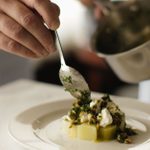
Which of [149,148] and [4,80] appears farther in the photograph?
[4,80]

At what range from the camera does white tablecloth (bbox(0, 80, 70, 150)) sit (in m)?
0.94

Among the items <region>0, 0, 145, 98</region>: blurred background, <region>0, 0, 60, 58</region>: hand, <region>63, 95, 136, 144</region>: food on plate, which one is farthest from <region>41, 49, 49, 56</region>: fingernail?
<region>0, 0, 145, 98</region>: blurred background

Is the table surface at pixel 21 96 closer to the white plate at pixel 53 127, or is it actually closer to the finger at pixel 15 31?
the white plate at pixel 53 127

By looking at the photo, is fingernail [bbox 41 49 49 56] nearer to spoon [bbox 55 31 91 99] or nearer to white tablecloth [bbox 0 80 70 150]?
spoon [bbox 55 31 91 99]

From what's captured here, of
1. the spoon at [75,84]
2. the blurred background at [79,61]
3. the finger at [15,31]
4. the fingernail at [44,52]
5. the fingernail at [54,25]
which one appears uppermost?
the fingernail at [54,25]

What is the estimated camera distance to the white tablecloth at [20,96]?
37.2 inches

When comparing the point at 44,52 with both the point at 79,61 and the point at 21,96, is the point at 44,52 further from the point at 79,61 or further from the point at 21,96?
the point at 79,61

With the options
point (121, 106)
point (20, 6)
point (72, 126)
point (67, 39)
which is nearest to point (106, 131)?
point (72, 126)

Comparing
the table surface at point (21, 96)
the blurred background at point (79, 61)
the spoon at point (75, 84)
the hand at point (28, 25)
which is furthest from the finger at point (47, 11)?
the blurred background at point (79, 61)

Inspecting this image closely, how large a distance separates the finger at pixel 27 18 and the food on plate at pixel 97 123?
0.16 m

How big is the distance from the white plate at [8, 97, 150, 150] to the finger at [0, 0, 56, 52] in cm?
17

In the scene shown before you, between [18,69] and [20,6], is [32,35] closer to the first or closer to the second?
[20,6]

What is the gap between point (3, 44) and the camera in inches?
32.4

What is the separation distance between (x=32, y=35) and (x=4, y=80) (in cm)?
102
